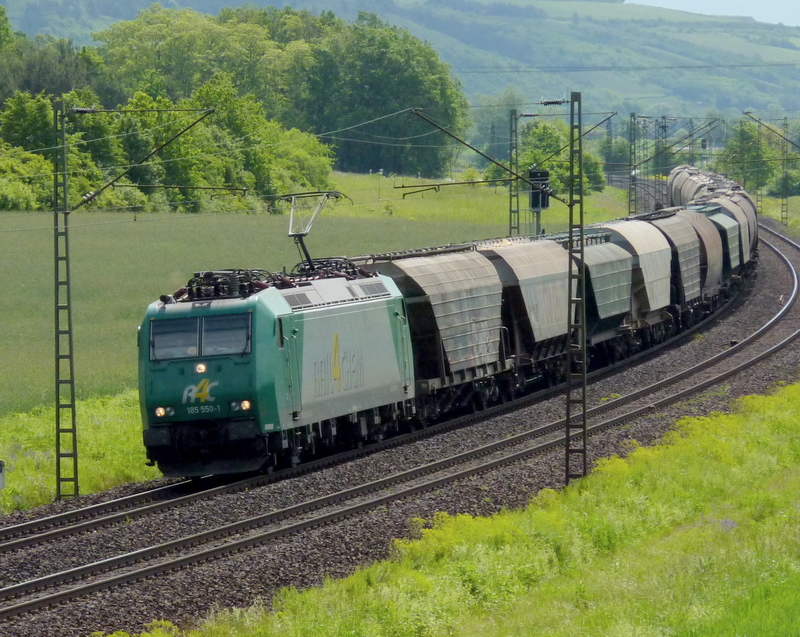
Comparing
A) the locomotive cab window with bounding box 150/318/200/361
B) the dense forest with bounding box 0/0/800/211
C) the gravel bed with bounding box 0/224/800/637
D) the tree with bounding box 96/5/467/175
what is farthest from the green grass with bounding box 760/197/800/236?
the locomotive cab window with bounding box 150/318/200/361

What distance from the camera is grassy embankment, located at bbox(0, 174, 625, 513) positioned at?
2606 centimetres

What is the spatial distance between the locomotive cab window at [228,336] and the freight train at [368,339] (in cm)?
2

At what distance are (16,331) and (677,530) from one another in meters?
30.0

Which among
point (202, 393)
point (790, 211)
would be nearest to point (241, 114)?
point (790, 211)

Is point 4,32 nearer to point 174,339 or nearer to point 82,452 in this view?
point 82,452

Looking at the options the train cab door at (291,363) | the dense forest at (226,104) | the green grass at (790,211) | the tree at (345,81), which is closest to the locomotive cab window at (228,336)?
the train cab door at (291,363)

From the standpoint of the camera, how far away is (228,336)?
21.5 metres

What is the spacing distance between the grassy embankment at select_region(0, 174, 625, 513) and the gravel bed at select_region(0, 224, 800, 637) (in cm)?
400

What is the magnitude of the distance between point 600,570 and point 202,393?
8.24m

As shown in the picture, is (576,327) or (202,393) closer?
(202,393)

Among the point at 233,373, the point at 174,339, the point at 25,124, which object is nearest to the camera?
the point at 233,373

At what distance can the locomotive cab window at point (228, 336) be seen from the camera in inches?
843

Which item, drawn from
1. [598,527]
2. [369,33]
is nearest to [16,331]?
[598,527]

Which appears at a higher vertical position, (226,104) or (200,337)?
(226,104)
